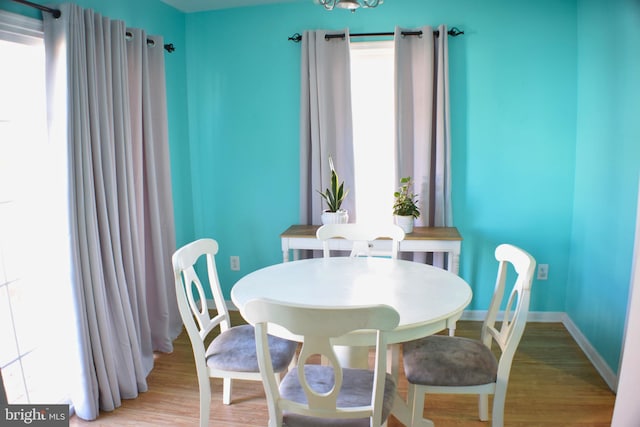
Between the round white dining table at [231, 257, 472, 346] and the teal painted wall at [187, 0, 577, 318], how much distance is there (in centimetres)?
126

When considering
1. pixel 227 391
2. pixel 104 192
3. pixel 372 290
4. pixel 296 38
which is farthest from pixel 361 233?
pixel 296 38

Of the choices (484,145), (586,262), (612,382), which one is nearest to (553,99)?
(484,145)

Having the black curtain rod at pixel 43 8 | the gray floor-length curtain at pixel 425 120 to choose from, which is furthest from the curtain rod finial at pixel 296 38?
the black curtain rod at pixel 43 8

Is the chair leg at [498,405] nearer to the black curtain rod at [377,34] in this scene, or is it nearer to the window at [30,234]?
the window at [30,234]

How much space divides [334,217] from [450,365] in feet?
4.89

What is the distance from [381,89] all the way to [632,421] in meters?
2.50

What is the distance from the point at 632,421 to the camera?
63.6 inches

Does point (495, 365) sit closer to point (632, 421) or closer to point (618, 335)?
point (632, 421)

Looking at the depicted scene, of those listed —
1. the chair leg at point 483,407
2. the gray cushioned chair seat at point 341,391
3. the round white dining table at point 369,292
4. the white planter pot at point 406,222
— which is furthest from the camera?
the white planter pot at point 406,222

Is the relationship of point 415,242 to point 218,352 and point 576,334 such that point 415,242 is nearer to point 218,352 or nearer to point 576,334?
point 576,334

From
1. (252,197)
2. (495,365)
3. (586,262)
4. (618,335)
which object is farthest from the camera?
(252,197)

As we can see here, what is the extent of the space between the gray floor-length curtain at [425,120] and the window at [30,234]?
7.05 ft

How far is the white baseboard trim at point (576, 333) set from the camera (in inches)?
103

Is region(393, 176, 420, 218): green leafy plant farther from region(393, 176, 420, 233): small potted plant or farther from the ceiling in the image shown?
the ceiling
